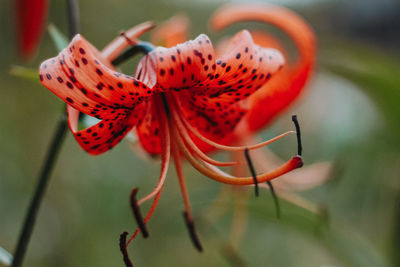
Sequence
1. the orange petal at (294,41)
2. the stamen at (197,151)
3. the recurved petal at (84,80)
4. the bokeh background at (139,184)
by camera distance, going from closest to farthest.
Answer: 1. the recurved petal at (84,80)
2. the stamen at (197,151)
3. the orange petal at (294,41)
4. the bokeh background at (139,184)

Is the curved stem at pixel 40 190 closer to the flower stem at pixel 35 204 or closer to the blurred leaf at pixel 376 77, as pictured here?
the flower stem at pixel 35 204

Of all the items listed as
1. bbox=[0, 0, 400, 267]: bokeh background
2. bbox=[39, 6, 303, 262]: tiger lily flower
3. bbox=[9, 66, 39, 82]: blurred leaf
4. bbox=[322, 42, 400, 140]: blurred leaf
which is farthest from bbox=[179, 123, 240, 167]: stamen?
bbox=[0, 0, 400, 267]: bokeh background

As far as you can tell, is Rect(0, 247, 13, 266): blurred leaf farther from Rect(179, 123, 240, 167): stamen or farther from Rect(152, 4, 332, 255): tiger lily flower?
Rect(152, 4, 332, 255): tiger lily flower

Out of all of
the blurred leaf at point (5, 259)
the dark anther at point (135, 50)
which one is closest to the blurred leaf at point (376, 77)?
the dark anther at point (135, 50)

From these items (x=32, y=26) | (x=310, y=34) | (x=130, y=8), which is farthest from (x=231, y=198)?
(x=130, y=8)

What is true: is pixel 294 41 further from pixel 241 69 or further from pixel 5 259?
pixel 5 259

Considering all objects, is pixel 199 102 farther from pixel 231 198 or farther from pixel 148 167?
pixel 148 167

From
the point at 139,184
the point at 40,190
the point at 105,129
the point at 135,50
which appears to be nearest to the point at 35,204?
the point at 40,190

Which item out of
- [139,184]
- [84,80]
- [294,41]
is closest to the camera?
[84,80]
